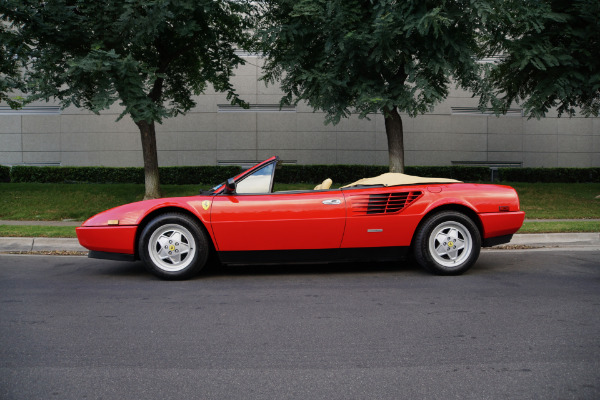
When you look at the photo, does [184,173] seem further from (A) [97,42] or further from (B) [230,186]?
(B) [230,186]

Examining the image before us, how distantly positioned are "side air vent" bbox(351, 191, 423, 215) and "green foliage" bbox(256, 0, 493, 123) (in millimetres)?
5108

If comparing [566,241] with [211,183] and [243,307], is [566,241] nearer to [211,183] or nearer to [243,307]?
[243,307]

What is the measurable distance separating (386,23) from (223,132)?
37.2 feet

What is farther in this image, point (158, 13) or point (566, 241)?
point (158, 13)

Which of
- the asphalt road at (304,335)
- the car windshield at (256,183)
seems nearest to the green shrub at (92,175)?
the asphalt road at (304,335)

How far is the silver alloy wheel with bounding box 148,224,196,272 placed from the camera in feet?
18.1

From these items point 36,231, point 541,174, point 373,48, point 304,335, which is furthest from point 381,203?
point 541,174

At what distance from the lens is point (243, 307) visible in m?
4.44

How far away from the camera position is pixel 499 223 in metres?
5.76

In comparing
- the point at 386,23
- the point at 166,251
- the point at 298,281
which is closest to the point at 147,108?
the point at 386,23

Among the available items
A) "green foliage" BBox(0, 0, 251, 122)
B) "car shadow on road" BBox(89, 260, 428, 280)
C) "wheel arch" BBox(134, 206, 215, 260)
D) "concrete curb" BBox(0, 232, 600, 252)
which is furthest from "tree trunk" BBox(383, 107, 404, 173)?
"wheel arch" BBox(134, 206, 215, 260)

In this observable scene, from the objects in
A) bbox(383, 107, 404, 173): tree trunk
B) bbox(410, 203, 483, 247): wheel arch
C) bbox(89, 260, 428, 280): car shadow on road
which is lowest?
bbox(89, 260, 428, 280): car shadow on road

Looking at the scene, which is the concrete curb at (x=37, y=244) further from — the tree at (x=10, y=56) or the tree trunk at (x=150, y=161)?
the tree trunk at (x=150, y=161)

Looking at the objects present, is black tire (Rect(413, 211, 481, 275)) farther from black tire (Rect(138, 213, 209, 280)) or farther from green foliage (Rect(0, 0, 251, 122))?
green foliage (Rect(0, 0, 251, 122))
